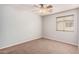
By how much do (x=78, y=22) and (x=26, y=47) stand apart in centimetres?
86

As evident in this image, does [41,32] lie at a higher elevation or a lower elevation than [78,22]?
lower

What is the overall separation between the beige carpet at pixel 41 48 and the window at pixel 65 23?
234 millimetres

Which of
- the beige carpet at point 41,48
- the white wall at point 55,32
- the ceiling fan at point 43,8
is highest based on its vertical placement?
the ceiling fan at point 43,8

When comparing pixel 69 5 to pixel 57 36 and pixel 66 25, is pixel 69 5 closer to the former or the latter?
pixel 66 25

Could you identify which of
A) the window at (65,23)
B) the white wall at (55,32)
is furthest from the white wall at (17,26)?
the window at (65,23)

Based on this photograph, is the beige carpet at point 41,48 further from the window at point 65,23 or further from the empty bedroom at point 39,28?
the window at point 65,23

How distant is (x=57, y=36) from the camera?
1.59m

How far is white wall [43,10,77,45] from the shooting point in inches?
60.2

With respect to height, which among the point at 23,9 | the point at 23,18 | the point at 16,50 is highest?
the point at 23,9

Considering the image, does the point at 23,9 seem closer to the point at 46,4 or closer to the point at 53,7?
the point at 46,4

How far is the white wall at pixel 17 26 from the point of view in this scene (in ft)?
4.96

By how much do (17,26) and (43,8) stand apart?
0.48 m

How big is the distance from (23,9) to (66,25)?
0.70 meters
